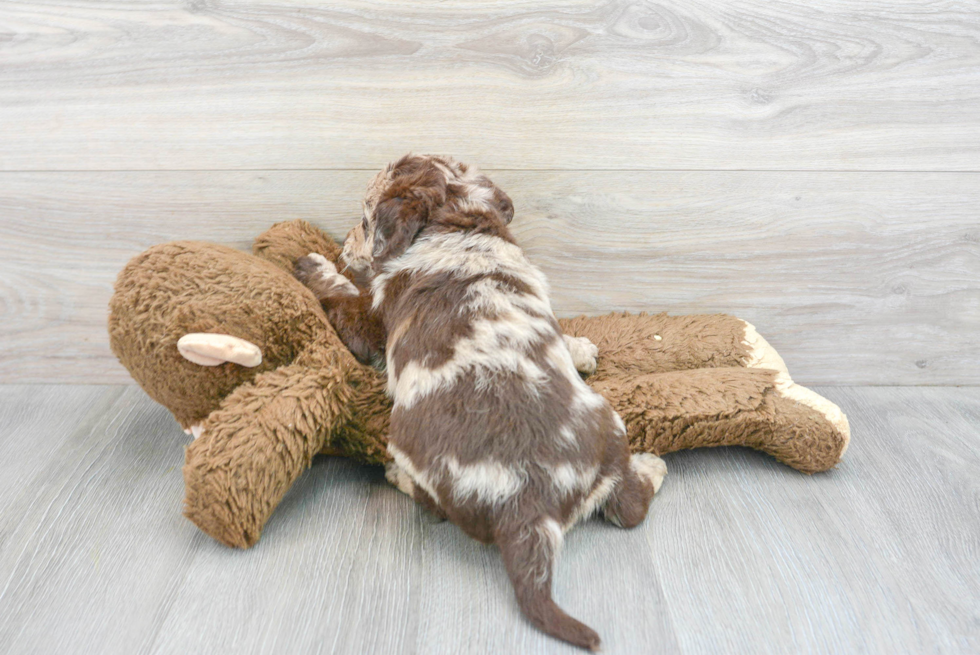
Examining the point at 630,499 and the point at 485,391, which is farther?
the point at 630,499

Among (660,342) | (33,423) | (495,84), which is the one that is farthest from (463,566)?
(33,423)

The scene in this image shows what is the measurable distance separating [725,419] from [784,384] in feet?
0.75

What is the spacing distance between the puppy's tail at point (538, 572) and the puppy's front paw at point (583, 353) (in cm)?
63

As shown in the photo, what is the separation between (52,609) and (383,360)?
3.02ft

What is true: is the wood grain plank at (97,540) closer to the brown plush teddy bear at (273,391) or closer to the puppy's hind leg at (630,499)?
the brown plush teddy bear at (273,391)

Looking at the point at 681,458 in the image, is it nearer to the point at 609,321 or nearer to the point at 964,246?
the point at 609,321

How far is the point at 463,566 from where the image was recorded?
154cm

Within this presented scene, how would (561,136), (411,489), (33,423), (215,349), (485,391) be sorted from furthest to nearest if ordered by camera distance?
1. (33,423)
2. (561,136)
3. (411,489)
4. (215,349)
5. (485,391)

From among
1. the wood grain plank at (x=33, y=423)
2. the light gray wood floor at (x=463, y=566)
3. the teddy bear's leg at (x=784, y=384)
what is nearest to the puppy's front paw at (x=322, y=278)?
the light gray wood floor at (x=463, y=566)

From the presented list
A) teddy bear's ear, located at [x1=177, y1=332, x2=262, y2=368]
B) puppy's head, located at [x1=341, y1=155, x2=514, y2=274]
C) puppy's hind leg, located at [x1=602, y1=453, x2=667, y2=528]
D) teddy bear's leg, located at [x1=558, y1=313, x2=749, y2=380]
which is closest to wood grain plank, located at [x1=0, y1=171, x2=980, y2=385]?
teddy bear's leg, located at [x1=558, y1=313, x2=749, y2=380]

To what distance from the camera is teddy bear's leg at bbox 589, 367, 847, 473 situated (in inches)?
71.1

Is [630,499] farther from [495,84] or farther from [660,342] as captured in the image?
[495,84]

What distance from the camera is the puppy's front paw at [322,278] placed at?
1912 mm

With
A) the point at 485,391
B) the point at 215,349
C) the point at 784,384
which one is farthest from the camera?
the point at 784,384
